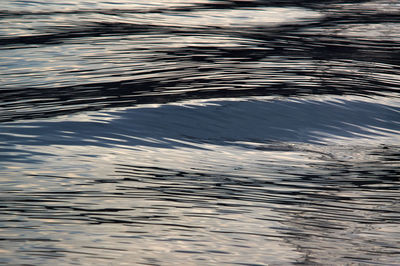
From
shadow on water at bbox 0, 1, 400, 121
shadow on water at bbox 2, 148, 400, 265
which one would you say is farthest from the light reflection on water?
shadow on water at bbox 0, 1, 400, 121

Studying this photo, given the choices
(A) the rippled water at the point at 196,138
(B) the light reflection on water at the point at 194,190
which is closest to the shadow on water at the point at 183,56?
(A) the rippled water at the point at 196,138

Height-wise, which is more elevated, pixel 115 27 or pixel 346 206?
pixel 115 27

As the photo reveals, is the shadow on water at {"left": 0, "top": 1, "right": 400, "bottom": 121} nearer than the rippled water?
No

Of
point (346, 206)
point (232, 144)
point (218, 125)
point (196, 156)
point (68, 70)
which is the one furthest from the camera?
point (68, 70)

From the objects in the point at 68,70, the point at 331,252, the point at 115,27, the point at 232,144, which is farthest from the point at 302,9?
the point at 331,252

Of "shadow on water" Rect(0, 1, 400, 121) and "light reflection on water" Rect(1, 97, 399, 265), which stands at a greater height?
"shadow on water" Rect(0, 1, 400, 121)

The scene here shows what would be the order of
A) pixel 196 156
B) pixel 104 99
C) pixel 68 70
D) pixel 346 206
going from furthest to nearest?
pixel 68 70 → pixel 104 99 → pixel 196 156 → pixel 346 206

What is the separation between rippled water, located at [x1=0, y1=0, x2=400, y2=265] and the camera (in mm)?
1911

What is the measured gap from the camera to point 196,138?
2896 mm

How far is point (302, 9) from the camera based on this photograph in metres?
5.73

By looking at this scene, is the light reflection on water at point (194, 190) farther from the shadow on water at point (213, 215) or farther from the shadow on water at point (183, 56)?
the shadow on water at point (183, 56)

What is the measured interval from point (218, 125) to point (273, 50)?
4.25 feet

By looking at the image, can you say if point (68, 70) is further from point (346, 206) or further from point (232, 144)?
point (346, 206)

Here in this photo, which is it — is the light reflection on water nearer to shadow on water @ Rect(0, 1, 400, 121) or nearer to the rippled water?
the rippled water
